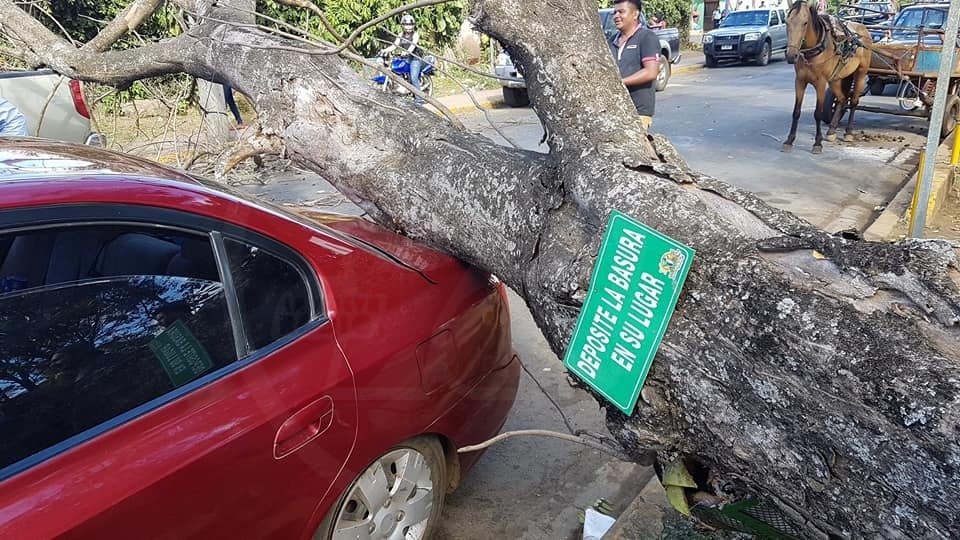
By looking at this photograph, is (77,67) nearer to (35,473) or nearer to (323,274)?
(323,274)

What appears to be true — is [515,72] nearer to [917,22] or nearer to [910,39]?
[910,39]

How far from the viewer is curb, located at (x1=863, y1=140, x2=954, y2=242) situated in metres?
6.05

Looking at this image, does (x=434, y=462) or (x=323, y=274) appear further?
(x=434, y=462)

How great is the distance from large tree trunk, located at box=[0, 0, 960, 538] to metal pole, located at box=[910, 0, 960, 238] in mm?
3280

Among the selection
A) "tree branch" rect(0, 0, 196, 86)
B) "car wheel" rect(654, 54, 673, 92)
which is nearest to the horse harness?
"car wheel" rect(654, 54, 673, 92)

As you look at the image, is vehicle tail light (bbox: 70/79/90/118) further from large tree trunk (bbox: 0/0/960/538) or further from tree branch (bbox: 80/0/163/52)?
large tree trunk (bbox: 0/0/960/538)

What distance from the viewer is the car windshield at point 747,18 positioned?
70.7 ft

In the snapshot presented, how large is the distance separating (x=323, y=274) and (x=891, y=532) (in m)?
1.66

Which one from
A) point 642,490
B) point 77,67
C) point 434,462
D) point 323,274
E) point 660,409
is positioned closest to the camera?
point 660,409

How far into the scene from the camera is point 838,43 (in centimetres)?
955

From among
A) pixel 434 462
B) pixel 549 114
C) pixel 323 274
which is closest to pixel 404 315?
pixel 323 274

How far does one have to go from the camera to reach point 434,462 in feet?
8.46

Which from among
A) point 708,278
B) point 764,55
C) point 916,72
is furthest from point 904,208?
point 764,55

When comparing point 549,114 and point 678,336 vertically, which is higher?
point 549,114
